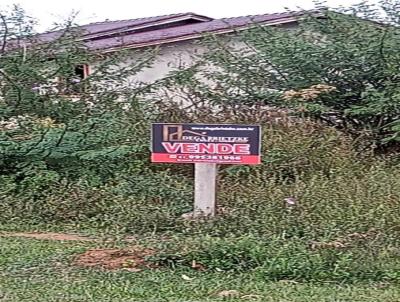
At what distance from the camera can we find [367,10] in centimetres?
1266

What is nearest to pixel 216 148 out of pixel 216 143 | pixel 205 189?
pixel 216 143

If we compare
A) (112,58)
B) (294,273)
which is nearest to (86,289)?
(294,273)

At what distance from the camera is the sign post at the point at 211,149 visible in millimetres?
7852

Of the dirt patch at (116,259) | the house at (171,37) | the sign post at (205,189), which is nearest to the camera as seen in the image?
the dirt patch at (116,259)

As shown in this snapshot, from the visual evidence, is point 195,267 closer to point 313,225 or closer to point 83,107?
point 313,225

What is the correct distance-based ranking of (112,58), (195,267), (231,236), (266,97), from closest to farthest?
(195,267)
(231,236)
(112,58)
(266,97)

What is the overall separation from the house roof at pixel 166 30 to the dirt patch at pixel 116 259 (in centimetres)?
681

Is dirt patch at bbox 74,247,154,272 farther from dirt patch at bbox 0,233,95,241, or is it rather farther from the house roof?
the house roof

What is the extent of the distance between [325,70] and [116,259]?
6935mm

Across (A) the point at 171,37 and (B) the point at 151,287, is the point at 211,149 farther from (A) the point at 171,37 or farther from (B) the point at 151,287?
(A) the point at 171,37

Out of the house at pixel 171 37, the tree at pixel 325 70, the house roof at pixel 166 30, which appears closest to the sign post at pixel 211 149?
the tree at pixel 325 70

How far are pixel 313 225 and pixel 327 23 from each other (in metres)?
6.40

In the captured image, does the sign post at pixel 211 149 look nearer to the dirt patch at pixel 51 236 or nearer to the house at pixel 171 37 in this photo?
the dirt patch at pixel 51 236

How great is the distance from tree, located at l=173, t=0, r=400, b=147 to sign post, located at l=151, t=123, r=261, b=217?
3515 mm
